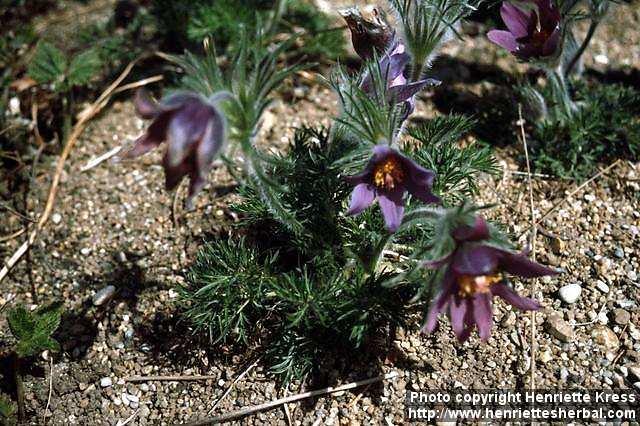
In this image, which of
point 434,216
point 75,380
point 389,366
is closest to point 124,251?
point 75,380

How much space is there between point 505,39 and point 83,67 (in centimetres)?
179

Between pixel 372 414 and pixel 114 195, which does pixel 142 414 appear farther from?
pixel 114 195

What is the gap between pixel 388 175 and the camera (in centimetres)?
171

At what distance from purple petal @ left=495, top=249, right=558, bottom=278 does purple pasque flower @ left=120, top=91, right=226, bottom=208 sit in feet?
2.35

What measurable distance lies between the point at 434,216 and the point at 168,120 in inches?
27.7

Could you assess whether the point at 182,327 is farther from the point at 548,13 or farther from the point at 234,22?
the point at 548,13

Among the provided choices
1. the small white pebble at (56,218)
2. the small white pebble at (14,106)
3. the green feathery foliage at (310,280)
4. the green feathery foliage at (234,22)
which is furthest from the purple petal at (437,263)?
the small white pebble at (14,106)

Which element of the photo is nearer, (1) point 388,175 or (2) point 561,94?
(1) point 388,175

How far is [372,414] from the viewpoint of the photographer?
1936 millimetres

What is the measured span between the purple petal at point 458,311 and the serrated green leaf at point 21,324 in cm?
127

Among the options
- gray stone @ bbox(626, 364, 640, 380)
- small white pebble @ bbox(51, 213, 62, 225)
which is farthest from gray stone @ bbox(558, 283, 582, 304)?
small white pebble @ bbox(51, 213, 62, 225)

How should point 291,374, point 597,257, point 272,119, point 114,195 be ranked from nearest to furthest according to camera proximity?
1. point 291,374
2. point 597,257
3. point 114,195
4. point 272,119

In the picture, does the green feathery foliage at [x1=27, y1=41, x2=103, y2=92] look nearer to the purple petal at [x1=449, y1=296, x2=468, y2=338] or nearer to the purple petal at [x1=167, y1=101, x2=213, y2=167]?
the purple petal at [x1=167, y1=101, x2=213, y2=167]

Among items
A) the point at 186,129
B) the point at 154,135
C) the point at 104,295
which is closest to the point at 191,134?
the point at 186,129
